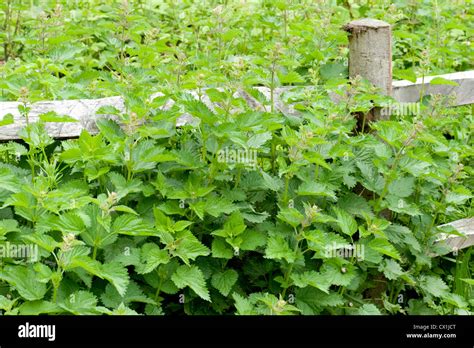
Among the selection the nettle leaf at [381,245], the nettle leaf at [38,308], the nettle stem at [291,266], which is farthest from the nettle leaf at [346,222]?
the nettle leaf at [38,308]

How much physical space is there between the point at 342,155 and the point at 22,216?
1594 millimetres

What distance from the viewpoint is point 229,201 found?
4.29m

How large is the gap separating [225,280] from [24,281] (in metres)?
0.98

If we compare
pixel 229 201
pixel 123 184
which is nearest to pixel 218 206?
pixel 229 201

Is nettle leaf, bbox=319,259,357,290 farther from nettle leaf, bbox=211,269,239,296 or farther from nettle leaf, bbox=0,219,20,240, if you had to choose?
nettle leaf, bbox=0,219,20,240

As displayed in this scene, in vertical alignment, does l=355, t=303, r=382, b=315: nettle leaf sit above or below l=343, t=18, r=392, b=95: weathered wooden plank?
below

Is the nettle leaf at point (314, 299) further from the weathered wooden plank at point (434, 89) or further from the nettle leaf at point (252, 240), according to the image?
the weathered wooden plank at point (434, 89)

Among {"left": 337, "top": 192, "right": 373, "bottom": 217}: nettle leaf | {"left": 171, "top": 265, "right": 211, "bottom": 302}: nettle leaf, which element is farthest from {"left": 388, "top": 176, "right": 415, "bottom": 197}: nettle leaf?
{"left": 171, "top": 265, "right": 211, "bottom": 302}: nettle leaf

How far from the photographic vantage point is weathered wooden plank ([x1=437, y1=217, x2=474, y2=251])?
5.04m

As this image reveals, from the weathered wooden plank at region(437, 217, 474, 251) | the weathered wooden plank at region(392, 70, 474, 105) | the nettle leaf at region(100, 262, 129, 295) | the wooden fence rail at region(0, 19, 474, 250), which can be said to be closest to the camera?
the nettle leaf at region(100, 262, 129, 295)

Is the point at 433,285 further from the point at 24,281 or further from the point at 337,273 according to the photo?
the point at 24,281

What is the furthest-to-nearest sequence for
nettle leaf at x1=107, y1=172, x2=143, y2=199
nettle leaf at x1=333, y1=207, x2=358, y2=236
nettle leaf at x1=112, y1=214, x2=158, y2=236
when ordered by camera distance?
nettle leaf at x1=333, y1=207, x2=358, y2=236
nettle leaf at x1=107, y1=172, x2=143, y2=199
nettle leaf at x1=112, y1=214, x2=158, y2=236

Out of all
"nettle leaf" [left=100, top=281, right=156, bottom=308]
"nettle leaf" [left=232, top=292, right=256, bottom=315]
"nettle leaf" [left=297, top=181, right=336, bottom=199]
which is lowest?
"nettle leaf" [left=232, top=292, right=256, bottom=315]

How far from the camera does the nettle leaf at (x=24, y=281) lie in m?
3.65
